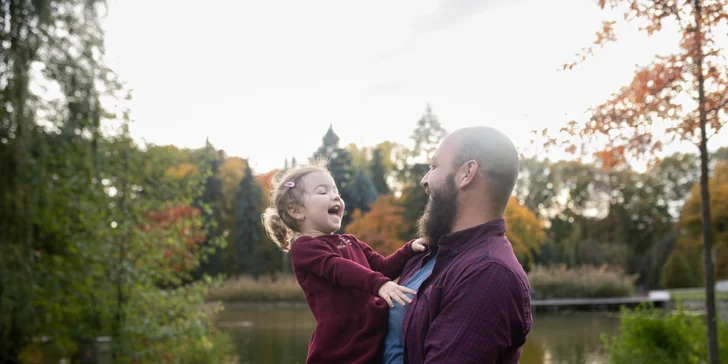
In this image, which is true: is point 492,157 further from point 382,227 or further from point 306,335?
point 382,227

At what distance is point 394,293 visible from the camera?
5.65 ft

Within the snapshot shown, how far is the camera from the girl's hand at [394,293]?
5.53ft

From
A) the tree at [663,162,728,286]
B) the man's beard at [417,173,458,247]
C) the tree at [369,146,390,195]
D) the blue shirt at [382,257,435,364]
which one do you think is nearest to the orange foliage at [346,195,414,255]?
the tree at [369,146,390,195]

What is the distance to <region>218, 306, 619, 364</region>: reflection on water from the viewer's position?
11719mm

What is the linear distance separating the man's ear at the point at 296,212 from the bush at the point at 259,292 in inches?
862

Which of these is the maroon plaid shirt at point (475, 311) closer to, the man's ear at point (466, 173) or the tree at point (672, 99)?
the man's ear at point (466, 173)

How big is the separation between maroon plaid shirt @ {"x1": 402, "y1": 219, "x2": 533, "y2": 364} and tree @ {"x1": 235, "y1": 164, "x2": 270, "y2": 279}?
3003cm

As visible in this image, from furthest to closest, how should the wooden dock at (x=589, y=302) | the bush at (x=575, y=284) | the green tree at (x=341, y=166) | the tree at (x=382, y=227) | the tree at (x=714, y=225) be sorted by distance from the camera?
1. the tree at (x=714, y=225)
2. the green tree at (x=341, y=166)
3. the bush at (x=575, y=284)
4. the wooden dock at (x=589, y=302)
5. the tree at (x=382, y=227)

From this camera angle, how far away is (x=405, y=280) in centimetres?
192

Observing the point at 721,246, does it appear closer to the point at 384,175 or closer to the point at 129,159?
the point at 384,175

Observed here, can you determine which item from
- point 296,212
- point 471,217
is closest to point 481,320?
point 471,217

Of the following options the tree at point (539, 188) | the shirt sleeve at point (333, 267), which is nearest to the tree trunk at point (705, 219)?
the shirt sleeve at point (333, 267)

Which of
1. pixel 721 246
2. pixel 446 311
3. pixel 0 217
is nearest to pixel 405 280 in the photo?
pixel 446 311

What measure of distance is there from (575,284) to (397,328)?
23.4 meters
